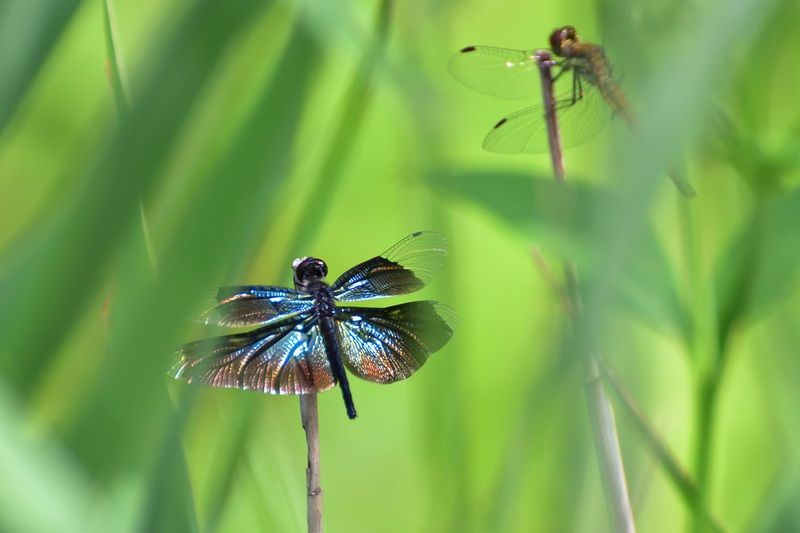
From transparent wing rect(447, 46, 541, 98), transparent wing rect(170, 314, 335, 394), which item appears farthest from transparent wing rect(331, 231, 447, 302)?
transparent wing rect(447, 46, 541, 98)

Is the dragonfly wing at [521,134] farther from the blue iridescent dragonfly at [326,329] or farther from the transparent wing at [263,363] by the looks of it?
the transparent wing at [263,363]

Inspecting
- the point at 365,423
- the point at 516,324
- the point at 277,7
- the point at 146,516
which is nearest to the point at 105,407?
the point at 146,516

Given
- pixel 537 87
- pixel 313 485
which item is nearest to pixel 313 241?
pixel 313 485

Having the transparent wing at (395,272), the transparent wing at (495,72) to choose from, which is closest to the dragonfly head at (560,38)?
the transparent wing at (495,72)

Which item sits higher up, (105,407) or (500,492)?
(105,407)

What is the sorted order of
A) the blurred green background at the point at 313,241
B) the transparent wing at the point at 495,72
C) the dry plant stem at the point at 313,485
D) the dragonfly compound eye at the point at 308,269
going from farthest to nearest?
the transparent wing at the point at 495,72
the dragonfly compound eye at the point at 308,269
the dry plant stem at the point at 313,485
the blurred green background at the point at 313,241

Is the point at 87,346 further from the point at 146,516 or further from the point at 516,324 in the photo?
the point at 516,324
